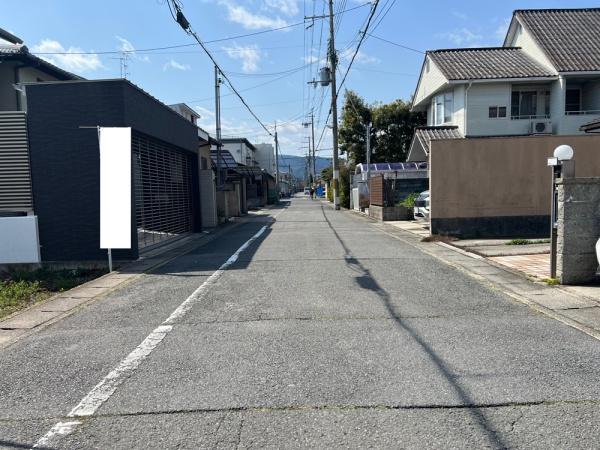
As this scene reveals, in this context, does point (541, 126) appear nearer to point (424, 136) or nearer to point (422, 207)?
point (424, 136)

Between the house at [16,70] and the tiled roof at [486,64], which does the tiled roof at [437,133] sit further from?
the house at [16,70]

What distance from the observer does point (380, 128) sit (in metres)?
39.6

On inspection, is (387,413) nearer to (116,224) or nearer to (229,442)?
(229,442)

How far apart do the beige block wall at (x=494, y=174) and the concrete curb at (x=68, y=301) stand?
7932 mm

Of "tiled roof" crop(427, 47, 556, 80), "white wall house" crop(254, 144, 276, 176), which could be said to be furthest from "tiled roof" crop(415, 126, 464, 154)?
"white wall house" crop(254, 144, 276, 176)

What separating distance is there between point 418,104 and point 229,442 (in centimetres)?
3120

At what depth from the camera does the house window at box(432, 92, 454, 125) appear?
90.5 ft

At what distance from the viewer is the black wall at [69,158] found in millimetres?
10664

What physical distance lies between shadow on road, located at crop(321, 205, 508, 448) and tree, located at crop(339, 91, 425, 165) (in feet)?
103

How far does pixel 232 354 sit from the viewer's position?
4.78 meters

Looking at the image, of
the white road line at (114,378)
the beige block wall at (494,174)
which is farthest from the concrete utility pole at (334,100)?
the white road line at (114,378)

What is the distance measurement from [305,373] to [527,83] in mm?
26697

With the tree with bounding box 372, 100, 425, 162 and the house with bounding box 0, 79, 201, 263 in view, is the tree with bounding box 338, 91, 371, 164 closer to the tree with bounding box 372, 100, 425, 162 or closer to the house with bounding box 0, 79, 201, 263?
the tree with bounding box 372, 100, 425, 162

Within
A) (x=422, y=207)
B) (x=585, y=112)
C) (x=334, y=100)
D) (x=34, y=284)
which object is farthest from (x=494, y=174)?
(x=334, y=100)
